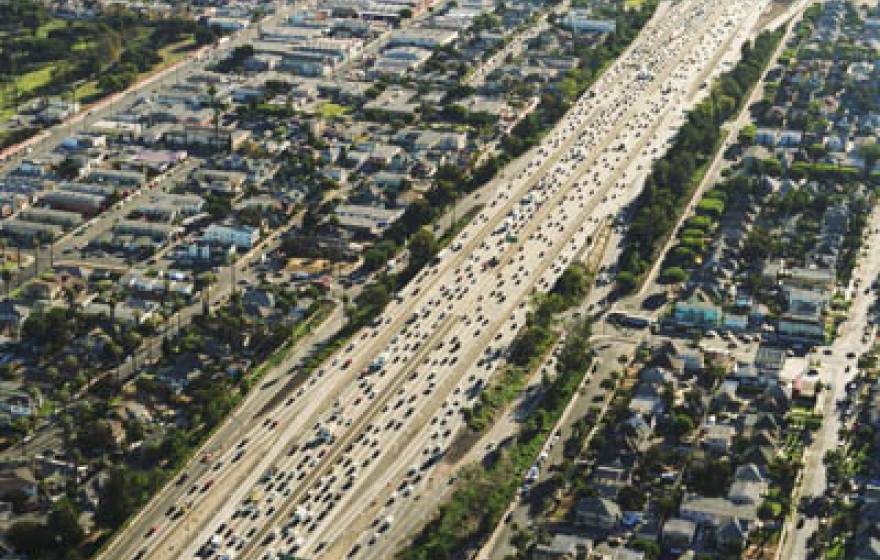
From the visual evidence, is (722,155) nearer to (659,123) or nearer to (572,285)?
(659,123)

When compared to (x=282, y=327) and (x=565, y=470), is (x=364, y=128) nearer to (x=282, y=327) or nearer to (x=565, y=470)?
(x=282, y=327)

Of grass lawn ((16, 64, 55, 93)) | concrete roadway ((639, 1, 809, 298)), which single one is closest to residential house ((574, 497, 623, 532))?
concrete roadway ((639, 1, 809, 298))

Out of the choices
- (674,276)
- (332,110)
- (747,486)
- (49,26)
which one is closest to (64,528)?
(747,486)

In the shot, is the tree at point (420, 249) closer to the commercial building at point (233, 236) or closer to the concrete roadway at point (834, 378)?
the commercial building at point (233, 236)

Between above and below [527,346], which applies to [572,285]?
above

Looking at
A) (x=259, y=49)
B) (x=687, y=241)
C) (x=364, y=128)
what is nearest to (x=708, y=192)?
(x=687, y=241)
